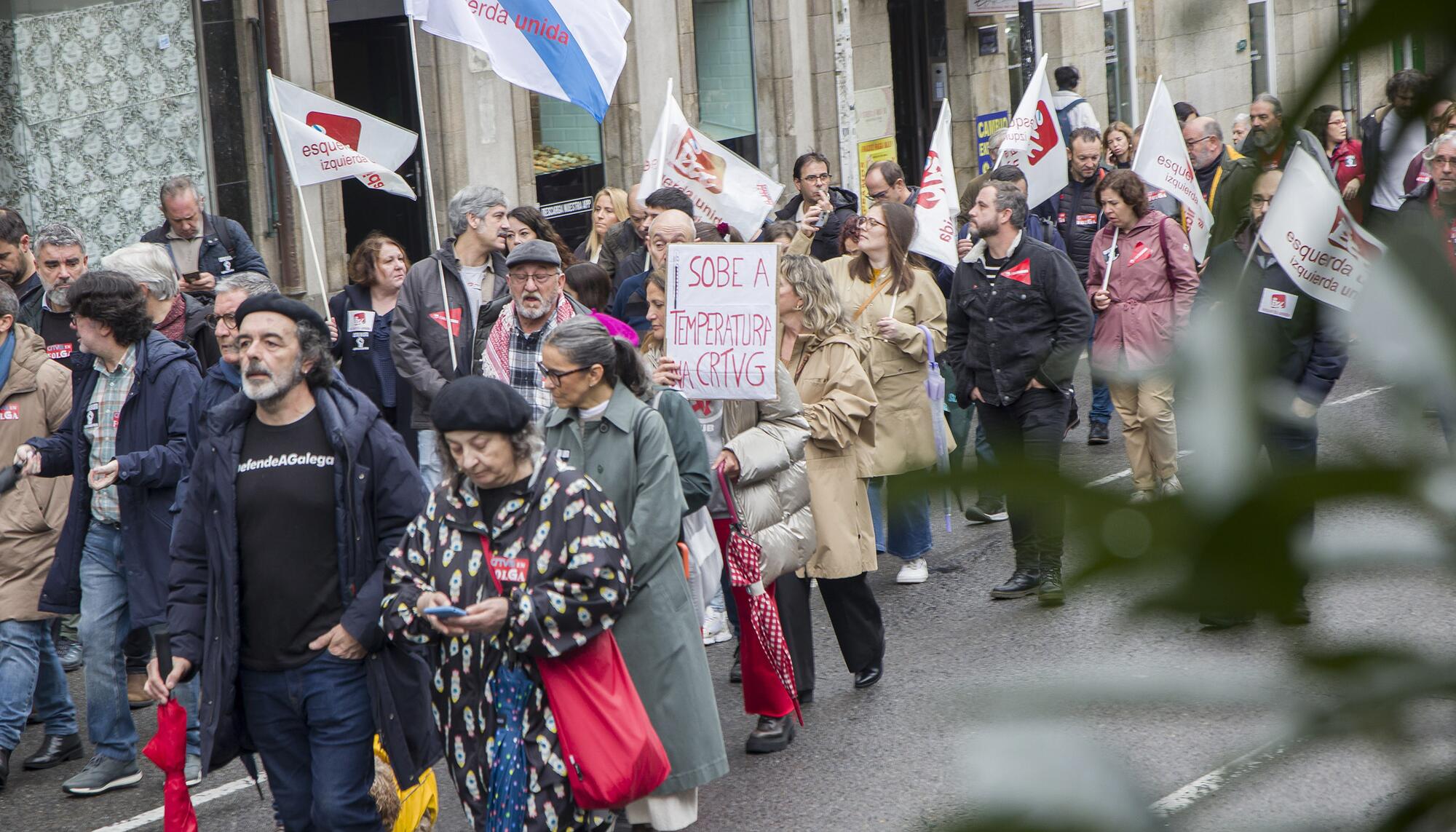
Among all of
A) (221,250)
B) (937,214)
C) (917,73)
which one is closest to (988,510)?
(221,250)

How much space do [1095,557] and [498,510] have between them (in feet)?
12.1

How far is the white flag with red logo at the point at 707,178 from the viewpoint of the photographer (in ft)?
33.6

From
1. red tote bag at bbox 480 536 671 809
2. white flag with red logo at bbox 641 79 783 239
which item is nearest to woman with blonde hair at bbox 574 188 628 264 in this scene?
white flag with red logo at bbox 641 79 783 239

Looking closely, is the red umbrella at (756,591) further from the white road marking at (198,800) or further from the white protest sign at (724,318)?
the white road marking at (198,800)

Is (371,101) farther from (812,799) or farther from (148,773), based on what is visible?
(812,799)

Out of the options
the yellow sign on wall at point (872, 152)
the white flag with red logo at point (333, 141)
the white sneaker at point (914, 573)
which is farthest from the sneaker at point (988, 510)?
the yellow sign on wall at point (872, 152)

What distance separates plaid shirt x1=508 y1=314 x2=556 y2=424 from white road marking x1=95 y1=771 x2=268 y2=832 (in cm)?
177

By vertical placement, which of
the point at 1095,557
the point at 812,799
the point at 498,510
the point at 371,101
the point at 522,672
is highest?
the point at 371,101

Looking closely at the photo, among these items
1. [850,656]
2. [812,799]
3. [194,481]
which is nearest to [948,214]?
[850,656]

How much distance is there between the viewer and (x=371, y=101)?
572 inches

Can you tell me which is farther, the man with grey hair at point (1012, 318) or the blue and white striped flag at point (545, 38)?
the blue and white striped flag at point (545, 38)

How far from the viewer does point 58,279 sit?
7605mm

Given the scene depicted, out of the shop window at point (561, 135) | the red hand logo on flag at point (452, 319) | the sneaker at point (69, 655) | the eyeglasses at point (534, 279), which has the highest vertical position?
the shop window at point (561, 135)

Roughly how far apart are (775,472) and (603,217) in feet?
15.4
